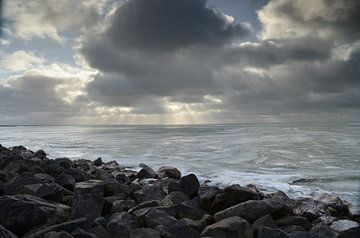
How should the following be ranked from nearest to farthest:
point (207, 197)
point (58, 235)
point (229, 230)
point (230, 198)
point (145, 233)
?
1. point (58, 235)
2. point (145, 233)
3. point (229, 230)
4. point (230, 198)
5. point (207, 197)

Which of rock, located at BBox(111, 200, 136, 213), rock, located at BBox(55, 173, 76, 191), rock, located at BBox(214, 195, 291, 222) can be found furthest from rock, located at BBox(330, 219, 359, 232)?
rock, located at BBox(55, 173, 76, 191)

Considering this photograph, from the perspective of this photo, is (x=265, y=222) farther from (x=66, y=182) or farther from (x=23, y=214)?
(x=66, y=182)

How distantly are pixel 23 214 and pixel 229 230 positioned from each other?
3301 mm

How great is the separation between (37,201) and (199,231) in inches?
116

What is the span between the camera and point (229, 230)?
5.55 metres

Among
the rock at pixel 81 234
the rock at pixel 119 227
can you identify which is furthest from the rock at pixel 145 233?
the rock at pixel 81 234

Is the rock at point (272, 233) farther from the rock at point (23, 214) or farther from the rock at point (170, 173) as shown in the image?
the rock at point (170, 173)

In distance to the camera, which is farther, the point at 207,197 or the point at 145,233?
the point at 207,197

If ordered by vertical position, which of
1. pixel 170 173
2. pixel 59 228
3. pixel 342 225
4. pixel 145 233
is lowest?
pixel 342 225

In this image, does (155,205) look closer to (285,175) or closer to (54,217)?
(54,217)

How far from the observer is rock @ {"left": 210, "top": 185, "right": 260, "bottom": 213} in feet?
24.3

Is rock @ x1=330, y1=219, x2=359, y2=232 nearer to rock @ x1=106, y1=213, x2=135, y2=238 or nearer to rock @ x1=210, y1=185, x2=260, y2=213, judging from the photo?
rock @ x1=210, y1=185, x2=260, y2=213

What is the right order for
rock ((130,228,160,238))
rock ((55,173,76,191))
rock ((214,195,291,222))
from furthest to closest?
rock ((55,173,76,191)) → rock ((214,195,291,222)) → rock ((130,228,160,238))

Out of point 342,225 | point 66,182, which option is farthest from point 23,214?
point 342,225
